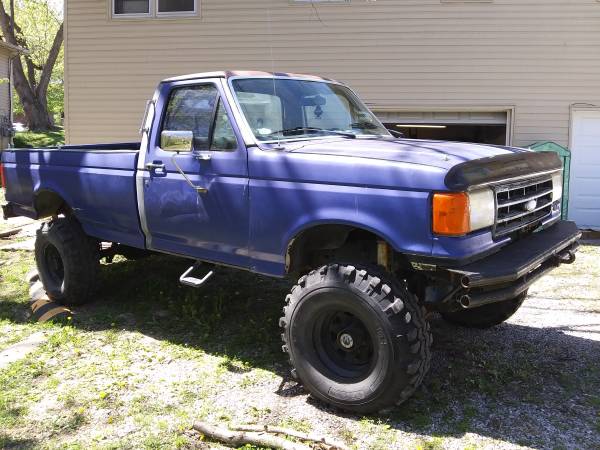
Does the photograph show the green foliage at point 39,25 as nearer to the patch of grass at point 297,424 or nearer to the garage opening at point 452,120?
the garage opening at point 452,120

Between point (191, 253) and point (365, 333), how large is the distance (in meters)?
1.61

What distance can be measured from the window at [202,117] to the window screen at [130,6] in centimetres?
728

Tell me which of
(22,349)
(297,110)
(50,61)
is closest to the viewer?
(297,110)

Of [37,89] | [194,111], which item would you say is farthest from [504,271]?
[37,89]

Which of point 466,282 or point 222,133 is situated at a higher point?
point 222,133

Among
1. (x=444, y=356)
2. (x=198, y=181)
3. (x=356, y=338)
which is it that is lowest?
(x=444, y=356)

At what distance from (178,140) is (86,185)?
1436mm

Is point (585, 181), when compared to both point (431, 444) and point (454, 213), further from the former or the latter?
point (431, 444)

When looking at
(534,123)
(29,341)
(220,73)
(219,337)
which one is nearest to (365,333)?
(219,337)

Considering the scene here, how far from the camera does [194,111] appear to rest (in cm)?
462

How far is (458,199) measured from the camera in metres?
3.20

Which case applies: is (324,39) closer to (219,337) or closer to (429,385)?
(219,337)

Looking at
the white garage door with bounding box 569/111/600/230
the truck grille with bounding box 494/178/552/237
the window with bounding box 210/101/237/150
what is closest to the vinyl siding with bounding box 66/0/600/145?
the white garage door with bounding box 569/111/600/230

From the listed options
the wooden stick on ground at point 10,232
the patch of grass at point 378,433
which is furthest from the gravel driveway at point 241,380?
the wooden stick on ground at point 10,232
